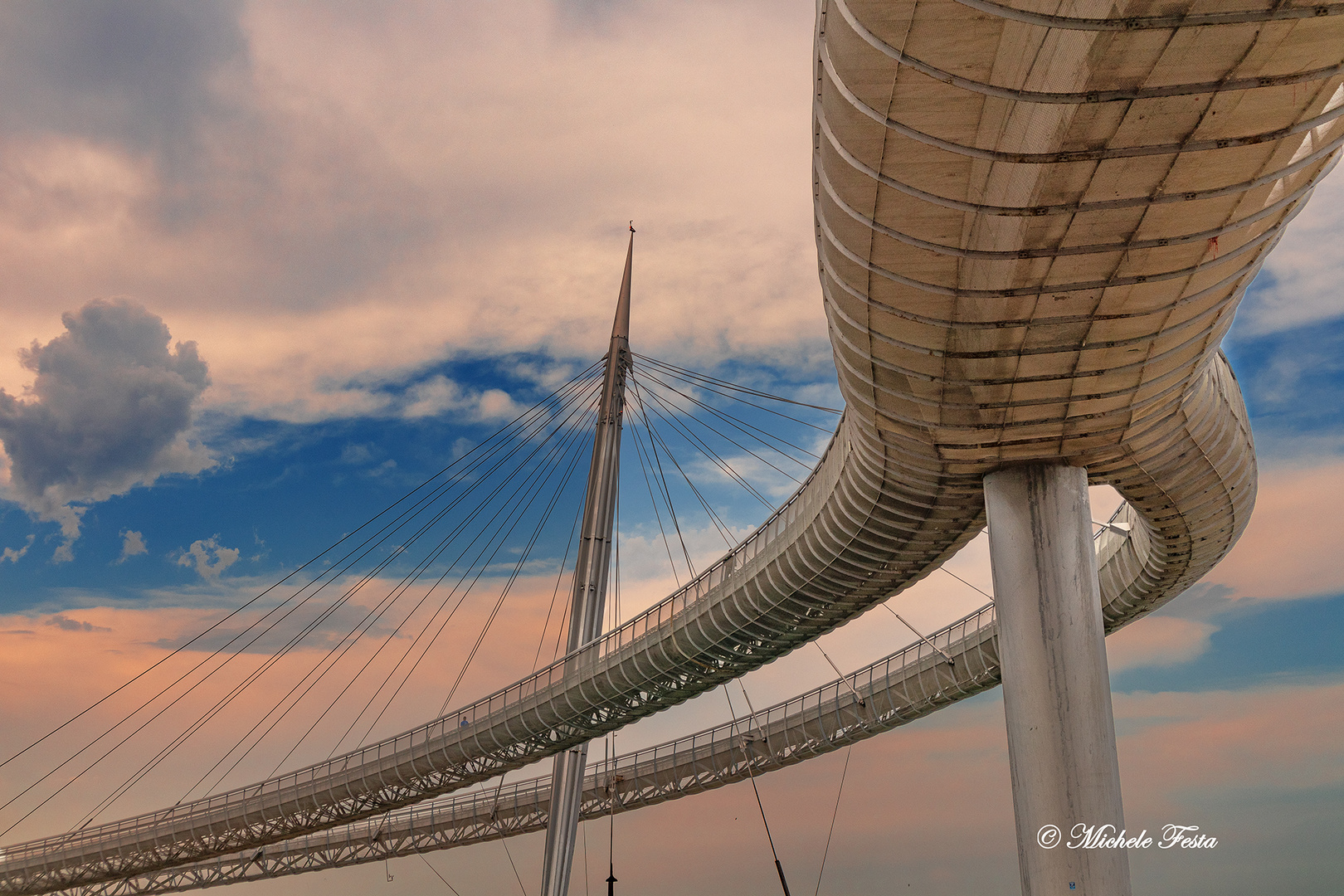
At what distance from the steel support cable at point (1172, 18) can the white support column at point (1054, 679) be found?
797 centimetres

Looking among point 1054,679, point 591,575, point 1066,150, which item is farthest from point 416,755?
point 1066,150

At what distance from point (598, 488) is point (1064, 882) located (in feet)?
76.8

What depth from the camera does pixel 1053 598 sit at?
1407 centimetres

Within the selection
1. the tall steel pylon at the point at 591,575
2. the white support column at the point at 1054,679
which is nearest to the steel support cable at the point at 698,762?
the tall steel pylon at the point at 591,575

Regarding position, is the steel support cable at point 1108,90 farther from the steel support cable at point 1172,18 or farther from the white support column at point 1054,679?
the white support column at point 1054,679

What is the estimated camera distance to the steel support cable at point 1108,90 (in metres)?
8.35

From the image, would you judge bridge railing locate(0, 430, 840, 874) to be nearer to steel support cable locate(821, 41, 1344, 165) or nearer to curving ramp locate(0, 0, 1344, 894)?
curving ramp locate(0, 0, 1344, 894)

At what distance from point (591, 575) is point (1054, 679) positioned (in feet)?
69.1

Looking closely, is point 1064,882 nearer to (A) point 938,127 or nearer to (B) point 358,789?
(A) point 938,127

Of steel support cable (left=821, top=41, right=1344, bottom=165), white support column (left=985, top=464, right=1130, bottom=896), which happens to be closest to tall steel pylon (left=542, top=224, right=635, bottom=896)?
white support column (left=985, top=464, right=1130, bottom=896)

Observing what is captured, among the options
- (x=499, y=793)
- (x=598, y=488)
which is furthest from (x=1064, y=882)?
(x=499, y=793)

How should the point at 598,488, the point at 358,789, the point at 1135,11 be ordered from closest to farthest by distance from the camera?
the point at 1135,11 < the point at 358,789 < the point at 598,488

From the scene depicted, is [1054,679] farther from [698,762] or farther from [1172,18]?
[698,762]

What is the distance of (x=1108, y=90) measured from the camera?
28.1ft
